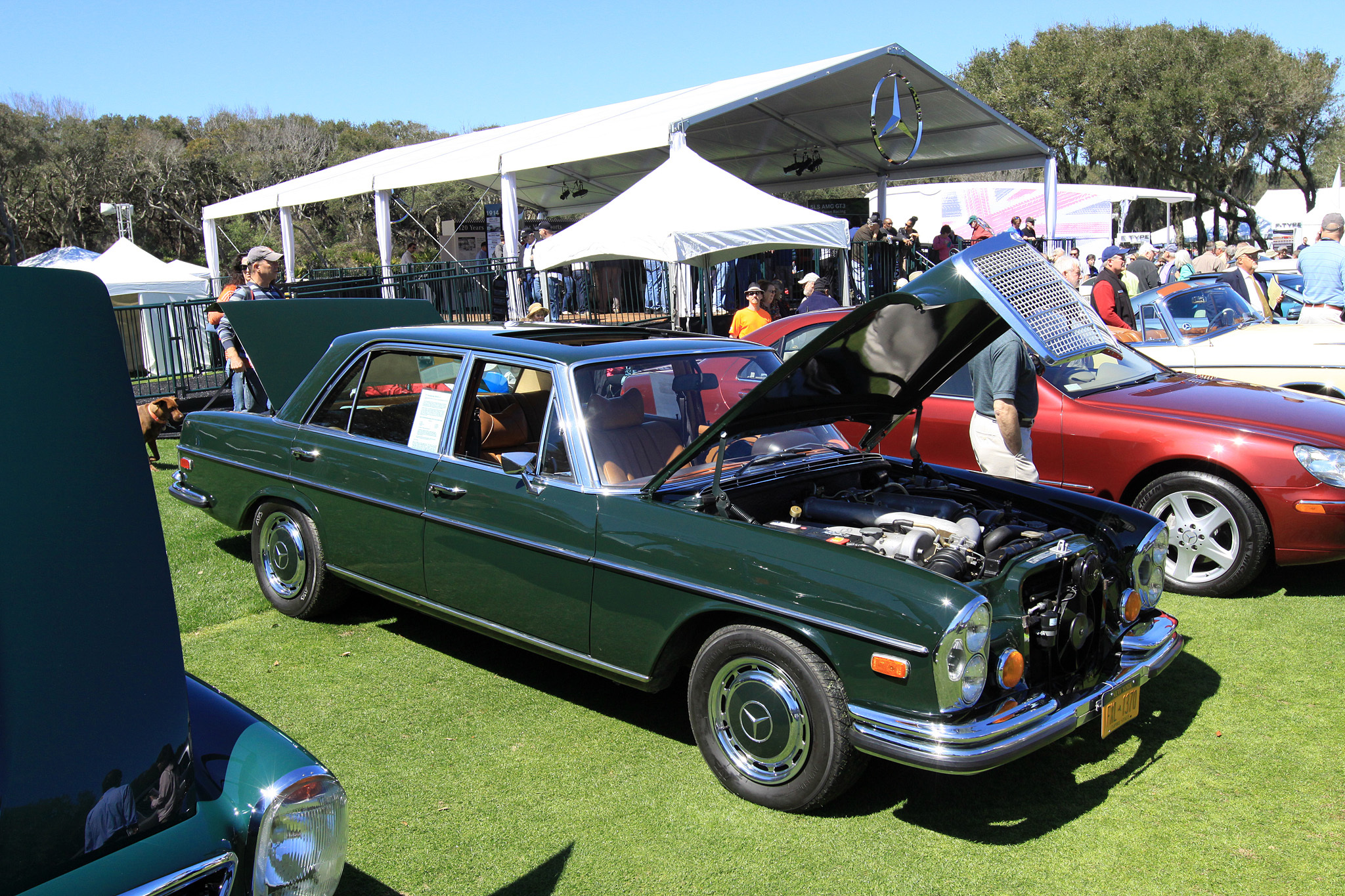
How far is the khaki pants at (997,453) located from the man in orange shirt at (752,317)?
3977 millimetres

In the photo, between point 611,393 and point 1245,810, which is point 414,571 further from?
point 1245,810

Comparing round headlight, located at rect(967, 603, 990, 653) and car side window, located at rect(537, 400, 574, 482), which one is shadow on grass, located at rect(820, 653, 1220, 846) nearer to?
round headlight, located at rect(967, 603, 990, 653)

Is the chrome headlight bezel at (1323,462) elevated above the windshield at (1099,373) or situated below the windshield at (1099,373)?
below

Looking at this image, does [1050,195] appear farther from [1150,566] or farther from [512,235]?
[1150,566]

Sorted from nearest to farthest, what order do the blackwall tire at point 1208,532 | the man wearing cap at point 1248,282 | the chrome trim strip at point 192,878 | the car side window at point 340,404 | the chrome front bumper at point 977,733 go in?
the chrome trim strip at point 192,878, the chrome front bumper at point 977,733, the car side window at point 340,404, the blackwall tire at point 1208,532, the man wearing cap at point 1248,282

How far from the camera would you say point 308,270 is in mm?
21031

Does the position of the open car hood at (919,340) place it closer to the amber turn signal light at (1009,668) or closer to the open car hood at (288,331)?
the amber turn signal light at (1009,668)

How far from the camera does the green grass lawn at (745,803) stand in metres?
3.02

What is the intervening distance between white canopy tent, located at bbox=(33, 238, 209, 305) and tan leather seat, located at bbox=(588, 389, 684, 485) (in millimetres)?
18815

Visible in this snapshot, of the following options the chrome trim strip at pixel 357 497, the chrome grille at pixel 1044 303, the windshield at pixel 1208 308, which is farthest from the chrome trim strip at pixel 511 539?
the windshield at pixel 1208 308

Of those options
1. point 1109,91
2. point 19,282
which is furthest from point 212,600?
point 1109,91

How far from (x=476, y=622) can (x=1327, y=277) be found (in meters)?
10.00

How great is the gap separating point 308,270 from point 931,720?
68.1 ft

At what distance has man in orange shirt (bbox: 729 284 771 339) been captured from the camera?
31.7 feet
